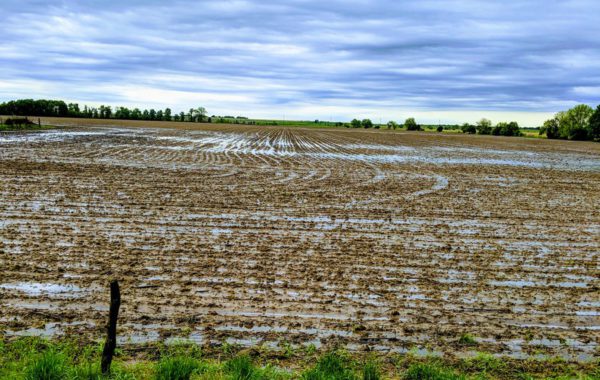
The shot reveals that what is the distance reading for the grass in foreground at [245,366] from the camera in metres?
5.06

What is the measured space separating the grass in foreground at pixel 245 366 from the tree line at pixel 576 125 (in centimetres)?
10897

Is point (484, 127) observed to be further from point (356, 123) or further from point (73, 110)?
point (73, 110)

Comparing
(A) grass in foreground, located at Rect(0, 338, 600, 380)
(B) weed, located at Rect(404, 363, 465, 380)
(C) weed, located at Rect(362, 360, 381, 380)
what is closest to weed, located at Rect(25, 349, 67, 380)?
(A) grass in foreground, located at Rect(0, 338, 600, 380)

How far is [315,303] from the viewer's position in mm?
7188

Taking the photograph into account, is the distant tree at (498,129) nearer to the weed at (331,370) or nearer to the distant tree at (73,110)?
the distant tree at (73,110)

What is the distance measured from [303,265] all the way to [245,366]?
3.80m

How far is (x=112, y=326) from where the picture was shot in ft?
16.1

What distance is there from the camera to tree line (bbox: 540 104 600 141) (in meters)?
100

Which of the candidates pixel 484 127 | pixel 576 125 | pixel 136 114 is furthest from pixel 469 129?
pixel 136 114

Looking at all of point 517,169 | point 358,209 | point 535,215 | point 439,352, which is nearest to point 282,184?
point 358,209

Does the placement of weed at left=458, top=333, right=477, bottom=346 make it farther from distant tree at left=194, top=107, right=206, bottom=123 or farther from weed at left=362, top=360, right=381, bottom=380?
distant tree at left=194, top=107, right=206, bottom=123

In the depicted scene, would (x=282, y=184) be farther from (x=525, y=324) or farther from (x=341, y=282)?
(x=525, y=324)

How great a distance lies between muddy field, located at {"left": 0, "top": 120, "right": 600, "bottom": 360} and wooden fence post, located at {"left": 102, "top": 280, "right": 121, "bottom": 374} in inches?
36.2

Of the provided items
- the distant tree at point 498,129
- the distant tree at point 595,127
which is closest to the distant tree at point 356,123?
the distant tree at point 498,129
